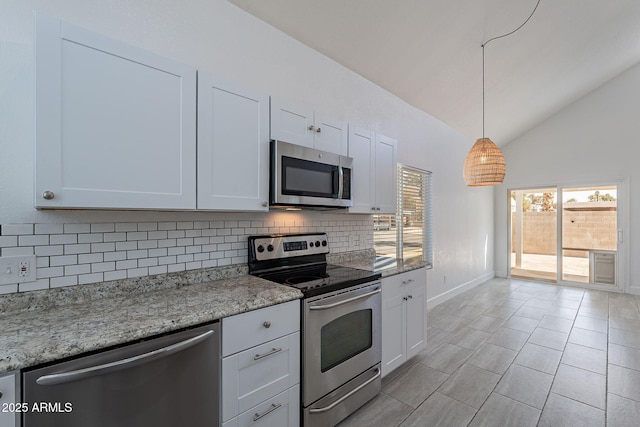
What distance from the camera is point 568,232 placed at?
5.55 m

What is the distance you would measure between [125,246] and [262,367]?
1007mm

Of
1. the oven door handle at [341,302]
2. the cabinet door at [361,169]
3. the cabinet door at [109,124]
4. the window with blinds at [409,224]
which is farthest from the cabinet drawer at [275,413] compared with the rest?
the window with blinds at [409,224]

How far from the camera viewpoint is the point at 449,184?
15.2 ft

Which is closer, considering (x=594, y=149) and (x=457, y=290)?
(x=457, y=290)

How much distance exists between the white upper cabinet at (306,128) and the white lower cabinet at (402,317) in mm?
1158

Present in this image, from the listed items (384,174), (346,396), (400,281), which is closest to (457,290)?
(400,281)

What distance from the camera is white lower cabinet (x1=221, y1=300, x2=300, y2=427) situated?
4.36ft

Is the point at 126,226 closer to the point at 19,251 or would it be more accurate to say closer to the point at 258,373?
the point at 19,251

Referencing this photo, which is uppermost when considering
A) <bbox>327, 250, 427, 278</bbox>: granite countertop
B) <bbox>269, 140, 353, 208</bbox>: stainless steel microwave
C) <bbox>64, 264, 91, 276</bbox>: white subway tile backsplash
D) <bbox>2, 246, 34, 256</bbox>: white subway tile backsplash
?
<bbox>269, 140, 353, 208</bbox>: stainless steel microwave

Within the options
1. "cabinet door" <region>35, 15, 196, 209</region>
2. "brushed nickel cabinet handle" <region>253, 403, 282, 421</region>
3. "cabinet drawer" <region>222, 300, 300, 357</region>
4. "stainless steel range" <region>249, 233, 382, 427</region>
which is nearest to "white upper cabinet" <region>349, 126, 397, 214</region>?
"stainless steel range" <region>249, 233, 382, 427</region>

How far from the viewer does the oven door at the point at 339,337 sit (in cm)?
165

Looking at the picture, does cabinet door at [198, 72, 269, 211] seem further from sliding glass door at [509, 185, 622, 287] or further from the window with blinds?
sliding glass door at [509, 185, 622, 287]

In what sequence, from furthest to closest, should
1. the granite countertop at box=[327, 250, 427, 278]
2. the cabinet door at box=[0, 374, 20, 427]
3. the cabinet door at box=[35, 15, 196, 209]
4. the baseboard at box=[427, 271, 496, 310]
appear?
the baseboard at box=[427, 271, 496, 310], the granite countertop at box=[327, 250, 427, 278], the cabinet door at box=[35, 15, 196, 209], the cabinet door at box=[0, 374, 20, 427]

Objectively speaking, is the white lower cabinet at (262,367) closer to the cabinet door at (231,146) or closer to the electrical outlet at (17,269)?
the cabinet door at (231,146)
